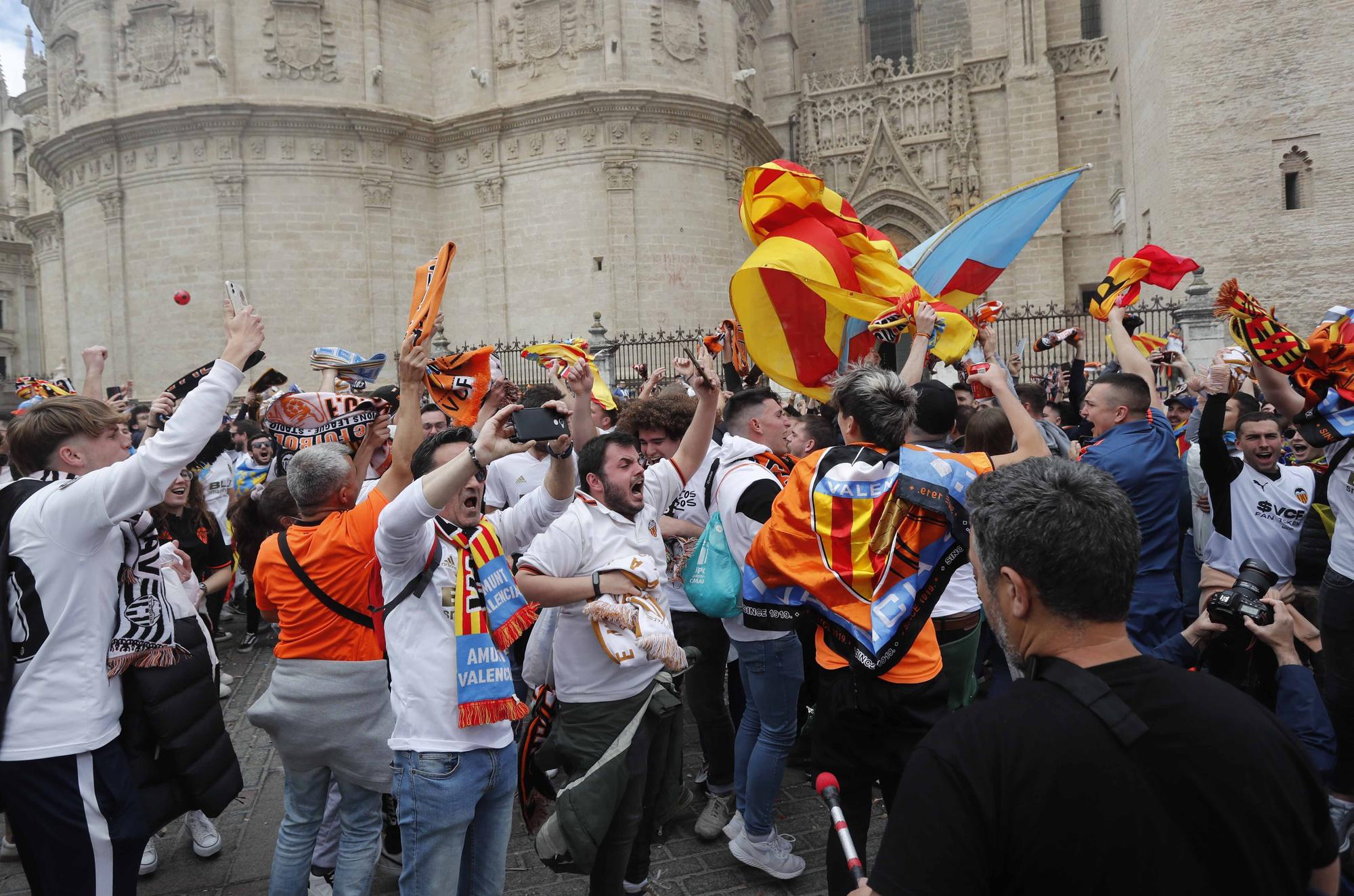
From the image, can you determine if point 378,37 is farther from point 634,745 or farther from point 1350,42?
point 634,745

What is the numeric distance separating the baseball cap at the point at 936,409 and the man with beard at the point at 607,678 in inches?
50.6

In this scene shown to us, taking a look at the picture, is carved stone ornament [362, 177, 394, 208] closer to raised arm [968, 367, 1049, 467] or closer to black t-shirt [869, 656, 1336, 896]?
raised arm [968, 367, 1049, 467]

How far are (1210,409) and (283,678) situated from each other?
4.78m

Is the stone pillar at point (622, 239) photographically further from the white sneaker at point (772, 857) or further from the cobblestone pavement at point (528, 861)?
the white sneaker at point (772, 857)

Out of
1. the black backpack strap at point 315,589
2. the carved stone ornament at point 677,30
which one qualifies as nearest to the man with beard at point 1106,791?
the black backpack strap at point 315,589

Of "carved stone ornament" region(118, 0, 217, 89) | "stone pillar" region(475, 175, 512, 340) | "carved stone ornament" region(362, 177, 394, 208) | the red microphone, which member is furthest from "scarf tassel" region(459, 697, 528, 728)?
"carved stone ornament" region(118, 0, 217, 89)

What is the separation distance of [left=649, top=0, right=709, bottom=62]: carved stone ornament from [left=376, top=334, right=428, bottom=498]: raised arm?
2187 centimetres

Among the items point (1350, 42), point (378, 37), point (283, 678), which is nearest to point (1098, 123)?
point (1350, 42)

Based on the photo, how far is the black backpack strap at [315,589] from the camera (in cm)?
352

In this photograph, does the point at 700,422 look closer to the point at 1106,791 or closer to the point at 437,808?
the point at 437,808

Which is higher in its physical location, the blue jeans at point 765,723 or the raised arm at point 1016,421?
the raised arm at point 1016,421

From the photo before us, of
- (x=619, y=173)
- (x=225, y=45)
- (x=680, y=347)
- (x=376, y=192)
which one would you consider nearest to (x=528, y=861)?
(x=680, y=347)

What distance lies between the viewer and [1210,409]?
15.7 feet

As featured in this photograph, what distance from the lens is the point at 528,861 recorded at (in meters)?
4.51
